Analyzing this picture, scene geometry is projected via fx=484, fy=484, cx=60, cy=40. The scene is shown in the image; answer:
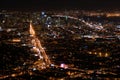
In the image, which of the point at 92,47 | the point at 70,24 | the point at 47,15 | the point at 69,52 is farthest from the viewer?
the point at 47,15

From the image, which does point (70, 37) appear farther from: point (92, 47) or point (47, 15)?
point (47, 15)

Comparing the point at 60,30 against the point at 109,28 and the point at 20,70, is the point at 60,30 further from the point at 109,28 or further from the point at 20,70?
the point at 20,70

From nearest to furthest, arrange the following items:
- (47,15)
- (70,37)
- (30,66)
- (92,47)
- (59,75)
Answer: (59,75)
(30,66)
(92,47)
(70,37)
(47,15)

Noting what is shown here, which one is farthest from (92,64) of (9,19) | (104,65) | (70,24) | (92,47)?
(9,19)

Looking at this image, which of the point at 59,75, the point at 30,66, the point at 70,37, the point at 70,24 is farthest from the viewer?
the point at 70,24

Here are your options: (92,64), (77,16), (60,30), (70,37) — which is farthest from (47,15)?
(92,64)

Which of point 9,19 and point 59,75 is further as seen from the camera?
point 9,19

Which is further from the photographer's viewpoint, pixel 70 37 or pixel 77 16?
pixel 77 16

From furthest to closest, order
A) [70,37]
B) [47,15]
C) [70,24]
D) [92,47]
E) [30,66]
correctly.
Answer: [47,15] → [70,24] → [70,37] → [92,47] → [30,66]
